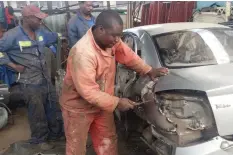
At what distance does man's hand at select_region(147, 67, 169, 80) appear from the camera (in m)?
2.82

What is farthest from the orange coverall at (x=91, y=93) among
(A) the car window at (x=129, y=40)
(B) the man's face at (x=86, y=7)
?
(B) the man's face at (x=86, y=7)

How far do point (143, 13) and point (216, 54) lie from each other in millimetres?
6376

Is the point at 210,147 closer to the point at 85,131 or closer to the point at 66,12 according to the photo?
the point at 85,131

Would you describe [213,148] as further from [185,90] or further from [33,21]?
[33,21]

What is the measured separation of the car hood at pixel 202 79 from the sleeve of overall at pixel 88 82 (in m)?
0.53

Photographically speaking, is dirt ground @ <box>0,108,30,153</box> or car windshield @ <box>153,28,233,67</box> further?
dirt ground @ <box>0,108,30,153</box>

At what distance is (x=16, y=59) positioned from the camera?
12.2ft

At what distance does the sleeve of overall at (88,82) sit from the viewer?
7.86 feet

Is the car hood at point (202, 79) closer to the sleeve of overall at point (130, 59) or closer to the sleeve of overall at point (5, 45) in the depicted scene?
the sleeve of overall at point (130, 59)

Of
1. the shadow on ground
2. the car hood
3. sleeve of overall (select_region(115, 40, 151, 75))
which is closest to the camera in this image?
the car hood

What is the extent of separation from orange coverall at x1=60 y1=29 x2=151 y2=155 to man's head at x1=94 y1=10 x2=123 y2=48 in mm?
105

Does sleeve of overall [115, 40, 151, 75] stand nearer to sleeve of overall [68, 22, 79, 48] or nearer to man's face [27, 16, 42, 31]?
man's face [27, 16, 42, 31]

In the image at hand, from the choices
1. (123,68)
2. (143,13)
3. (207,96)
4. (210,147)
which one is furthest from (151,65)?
(143,13)

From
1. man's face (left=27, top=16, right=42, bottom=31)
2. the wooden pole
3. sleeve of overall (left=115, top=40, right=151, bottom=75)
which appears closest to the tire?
man's face (left=27, top=16, right=42, bottom=31)
